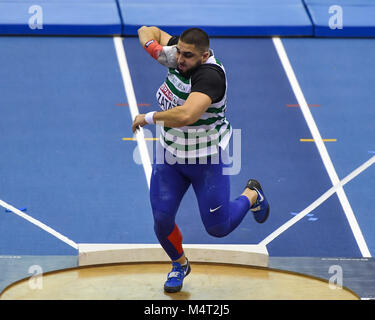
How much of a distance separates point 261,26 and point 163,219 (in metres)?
6.43

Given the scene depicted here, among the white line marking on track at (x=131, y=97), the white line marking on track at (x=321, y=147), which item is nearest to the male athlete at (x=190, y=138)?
the white line marking on track at (x=321, y=147)

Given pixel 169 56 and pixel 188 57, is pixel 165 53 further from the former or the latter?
pixel 188 57

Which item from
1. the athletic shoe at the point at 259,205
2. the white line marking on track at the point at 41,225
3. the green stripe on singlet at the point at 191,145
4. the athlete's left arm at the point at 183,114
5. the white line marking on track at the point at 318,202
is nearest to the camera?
the athlete's left arm at the point at 183,114

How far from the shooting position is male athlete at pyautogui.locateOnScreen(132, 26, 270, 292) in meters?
5.49

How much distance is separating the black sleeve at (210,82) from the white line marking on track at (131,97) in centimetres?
253

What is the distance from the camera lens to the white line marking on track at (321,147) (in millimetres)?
7543

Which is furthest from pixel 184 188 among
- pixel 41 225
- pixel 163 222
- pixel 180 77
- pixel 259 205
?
pixel 41 225

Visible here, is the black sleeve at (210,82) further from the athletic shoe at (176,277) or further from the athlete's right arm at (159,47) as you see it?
the athletic shoe at (176,277)

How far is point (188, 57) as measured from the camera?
5504 millimetres

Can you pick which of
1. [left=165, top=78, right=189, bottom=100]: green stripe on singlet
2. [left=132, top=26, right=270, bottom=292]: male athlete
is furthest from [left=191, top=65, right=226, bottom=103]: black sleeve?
[left=165, top=78, right=189, bottom=100]: green stripe on singlet

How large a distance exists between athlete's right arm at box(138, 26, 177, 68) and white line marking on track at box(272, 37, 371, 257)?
2661 mm

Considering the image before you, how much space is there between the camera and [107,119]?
9.55m
